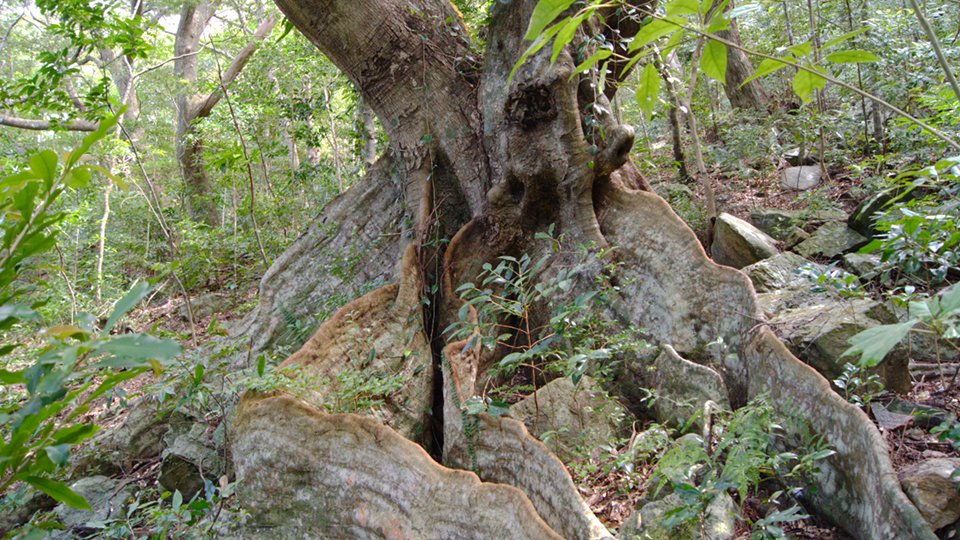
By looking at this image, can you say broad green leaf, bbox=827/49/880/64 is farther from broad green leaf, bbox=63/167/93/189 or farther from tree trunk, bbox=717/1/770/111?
tree trunk, bbox=717/1/770/111

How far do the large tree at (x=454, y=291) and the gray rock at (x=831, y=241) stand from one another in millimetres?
1419

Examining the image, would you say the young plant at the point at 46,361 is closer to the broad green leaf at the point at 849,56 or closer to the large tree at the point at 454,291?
the broad green leaf at the point at 849,56

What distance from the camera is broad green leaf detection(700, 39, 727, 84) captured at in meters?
1.00

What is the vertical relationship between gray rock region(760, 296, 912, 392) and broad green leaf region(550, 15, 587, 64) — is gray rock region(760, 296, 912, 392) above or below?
below

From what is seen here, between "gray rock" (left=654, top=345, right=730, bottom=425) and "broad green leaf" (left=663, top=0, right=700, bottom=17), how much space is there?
2.15 meters

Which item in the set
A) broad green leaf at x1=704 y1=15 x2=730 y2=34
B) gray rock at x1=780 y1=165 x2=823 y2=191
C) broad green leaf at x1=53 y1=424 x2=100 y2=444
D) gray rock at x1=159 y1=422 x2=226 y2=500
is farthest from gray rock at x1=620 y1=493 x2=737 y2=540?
gray rock at x1=780 y1=165 x2=823 y2=191

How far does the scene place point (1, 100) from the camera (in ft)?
15.8

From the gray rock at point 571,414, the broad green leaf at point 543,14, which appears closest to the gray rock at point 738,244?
the gray rock at point 571,414

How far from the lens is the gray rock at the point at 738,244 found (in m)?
4.27

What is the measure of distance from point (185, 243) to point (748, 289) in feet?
21.4

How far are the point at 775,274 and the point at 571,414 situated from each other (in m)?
1.59

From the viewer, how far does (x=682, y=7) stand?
95cm

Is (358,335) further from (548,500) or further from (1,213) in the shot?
(1,213)

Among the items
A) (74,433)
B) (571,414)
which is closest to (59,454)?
(74,433)
